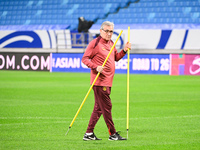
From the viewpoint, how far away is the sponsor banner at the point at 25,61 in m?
34.1

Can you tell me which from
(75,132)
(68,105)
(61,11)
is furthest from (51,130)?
(61,11)

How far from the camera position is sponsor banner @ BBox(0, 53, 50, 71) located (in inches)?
1342

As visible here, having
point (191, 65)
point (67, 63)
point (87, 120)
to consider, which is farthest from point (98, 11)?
point (87, 120)

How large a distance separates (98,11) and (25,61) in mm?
7500

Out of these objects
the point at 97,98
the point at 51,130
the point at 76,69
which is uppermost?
the point at 97,98

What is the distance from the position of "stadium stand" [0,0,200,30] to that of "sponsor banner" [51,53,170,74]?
4.55 meters

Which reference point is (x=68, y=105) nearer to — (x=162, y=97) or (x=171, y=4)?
(x=162, y=97)

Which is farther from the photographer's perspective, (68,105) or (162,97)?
(162,97)

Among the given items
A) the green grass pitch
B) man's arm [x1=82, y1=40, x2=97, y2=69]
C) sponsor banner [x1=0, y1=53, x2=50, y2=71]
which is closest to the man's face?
man's arm [x1=82, y1=40, x2=97, y2=69]

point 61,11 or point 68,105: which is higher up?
point 61,11

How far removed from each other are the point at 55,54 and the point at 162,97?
18.9 metres

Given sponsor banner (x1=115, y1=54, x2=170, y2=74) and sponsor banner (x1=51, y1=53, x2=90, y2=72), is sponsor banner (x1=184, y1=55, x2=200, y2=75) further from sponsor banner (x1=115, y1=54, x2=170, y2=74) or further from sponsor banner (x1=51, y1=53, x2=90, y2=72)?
sponsor banner (x1=51, y1=53, x2=90, y2=72)

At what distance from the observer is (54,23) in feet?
127

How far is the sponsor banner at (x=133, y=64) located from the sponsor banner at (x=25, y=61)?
61cm
